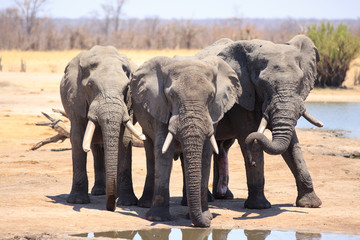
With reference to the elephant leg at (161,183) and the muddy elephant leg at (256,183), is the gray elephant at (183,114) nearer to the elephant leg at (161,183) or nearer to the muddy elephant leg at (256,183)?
the elephant leg at (161,183)

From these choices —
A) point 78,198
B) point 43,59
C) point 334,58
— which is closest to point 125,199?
point 78,198

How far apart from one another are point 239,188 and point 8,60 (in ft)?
96.4

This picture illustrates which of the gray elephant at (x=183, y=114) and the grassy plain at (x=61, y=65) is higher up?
the gray elephant at (x=183, y=114)

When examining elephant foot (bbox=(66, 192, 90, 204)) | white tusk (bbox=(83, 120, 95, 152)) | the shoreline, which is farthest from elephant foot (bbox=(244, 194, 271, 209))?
the shoreline

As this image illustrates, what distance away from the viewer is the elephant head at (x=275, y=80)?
319 inches

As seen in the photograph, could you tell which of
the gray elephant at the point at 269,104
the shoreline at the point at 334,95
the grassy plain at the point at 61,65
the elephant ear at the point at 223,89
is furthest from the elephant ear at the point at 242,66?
the grassy plain at the point at 61,65

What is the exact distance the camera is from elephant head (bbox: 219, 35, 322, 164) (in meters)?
8.11

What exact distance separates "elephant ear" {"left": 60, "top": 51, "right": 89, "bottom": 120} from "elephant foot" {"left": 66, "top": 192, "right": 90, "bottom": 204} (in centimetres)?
105

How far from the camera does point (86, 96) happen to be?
8711mm

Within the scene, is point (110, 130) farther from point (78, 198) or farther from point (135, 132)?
point (78, 198)

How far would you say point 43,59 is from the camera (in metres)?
39.7

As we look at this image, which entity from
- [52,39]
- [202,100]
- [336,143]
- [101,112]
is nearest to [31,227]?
[101,112]

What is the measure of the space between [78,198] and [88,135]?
118cm

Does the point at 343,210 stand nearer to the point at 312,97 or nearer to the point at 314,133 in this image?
the point at 314,133
